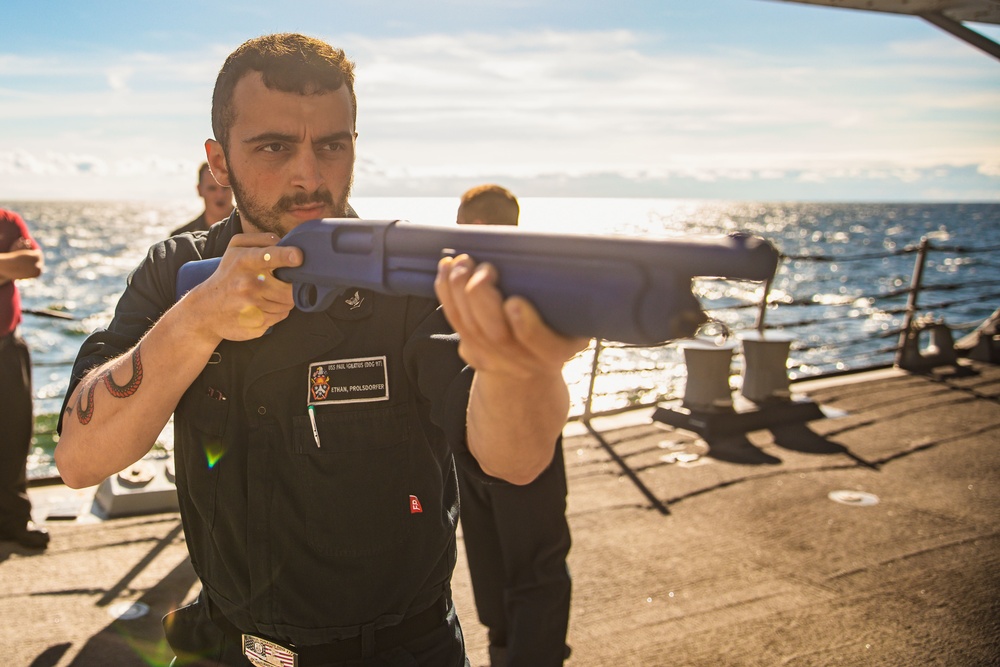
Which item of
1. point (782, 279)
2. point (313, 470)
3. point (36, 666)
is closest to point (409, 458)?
point (313, 470)

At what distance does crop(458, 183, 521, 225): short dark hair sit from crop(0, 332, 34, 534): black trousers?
342cm

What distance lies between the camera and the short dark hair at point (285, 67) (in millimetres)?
1972

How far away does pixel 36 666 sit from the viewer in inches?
151

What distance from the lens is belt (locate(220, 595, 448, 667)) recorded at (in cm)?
190

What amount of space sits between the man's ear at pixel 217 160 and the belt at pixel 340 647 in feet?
4.04

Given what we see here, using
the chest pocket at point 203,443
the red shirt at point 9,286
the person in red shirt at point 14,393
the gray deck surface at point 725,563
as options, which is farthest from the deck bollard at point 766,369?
the chest pocket at point 203,443

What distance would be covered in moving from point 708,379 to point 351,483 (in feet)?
20.1

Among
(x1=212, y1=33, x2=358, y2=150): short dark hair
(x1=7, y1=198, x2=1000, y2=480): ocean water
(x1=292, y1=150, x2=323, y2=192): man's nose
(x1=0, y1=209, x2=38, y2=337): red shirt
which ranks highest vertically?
(x1=212, y1=33, x2=358, y2=150): short dark hair

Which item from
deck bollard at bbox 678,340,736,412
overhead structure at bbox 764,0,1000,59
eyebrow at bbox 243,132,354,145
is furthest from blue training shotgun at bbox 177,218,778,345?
deck bollard at bbox 678,340,736,412

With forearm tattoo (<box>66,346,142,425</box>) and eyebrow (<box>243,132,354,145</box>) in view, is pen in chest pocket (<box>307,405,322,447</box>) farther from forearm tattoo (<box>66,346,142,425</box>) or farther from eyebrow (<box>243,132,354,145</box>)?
eyebrow (<box>243,132,354,145</box>)

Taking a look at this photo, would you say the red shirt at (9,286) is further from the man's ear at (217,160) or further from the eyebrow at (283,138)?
the eyebrow at (283,138)

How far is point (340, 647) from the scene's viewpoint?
1.91 meters

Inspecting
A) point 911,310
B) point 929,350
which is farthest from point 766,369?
point 929,350

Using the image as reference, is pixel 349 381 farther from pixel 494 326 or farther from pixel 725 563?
pixel 725 563
